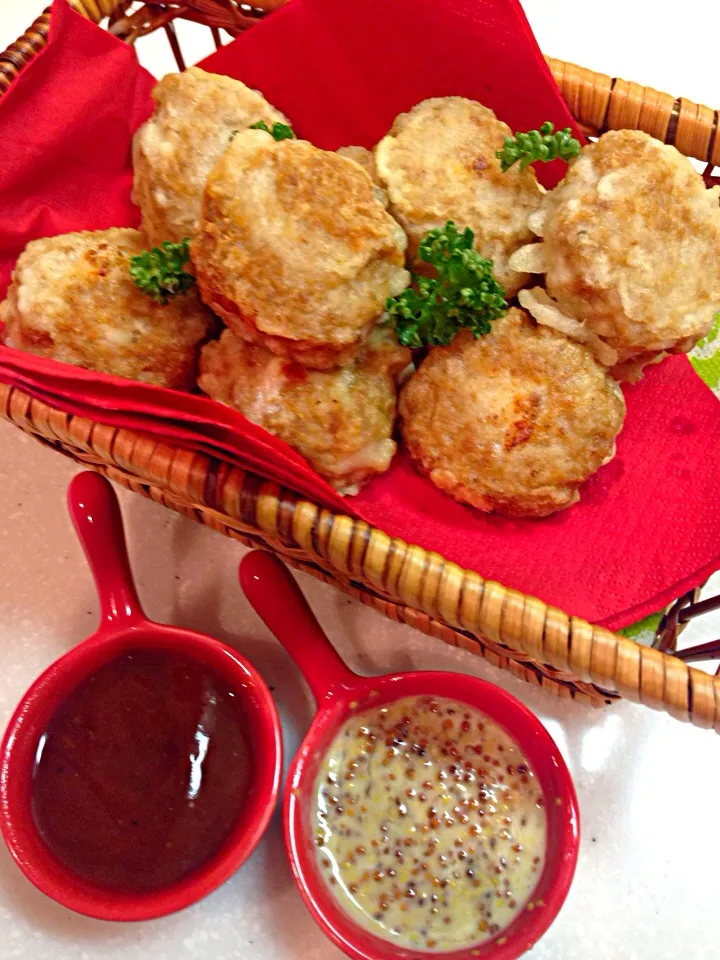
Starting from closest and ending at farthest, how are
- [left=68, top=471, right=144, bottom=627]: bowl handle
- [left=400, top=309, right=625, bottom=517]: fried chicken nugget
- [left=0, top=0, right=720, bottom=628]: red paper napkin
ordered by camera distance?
[left=0, top=0, right=720, bottom=628]: red paper napkin → [left=400, top=309, right=625, bottom=517]: fried chicken nugget → [left=68, top=471, right=144, bottom=627]: bowl handle

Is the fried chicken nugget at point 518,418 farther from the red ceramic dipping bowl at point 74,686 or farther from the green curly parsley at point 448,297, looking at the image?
the red ceramic dipping bowl at point 74,686

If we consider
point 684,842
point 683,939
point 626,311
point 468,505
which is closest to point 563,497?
point 468,505

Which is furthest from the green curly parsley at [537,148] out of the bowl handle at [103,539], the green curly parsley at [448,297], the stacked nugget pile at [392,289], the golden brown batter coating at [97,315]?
the bowl handle at [103,539]

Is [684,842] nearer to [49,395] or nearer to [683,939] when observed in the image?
[683,939]

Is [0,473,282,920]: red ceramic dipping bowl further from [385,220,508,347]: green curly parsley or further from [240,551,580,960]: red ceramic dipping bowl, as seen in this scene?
[385,220,508,347]: green curly parsley

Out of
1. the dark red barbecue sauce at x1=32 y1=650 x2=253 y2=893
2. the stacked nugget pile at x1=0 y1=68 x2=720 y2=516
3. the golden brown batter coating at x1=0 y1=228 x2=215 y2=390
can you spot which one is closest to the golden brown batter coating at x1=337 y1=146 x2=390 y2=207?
the stacked nugget pile at x1=0 y1=68 x2=720 y2=516
